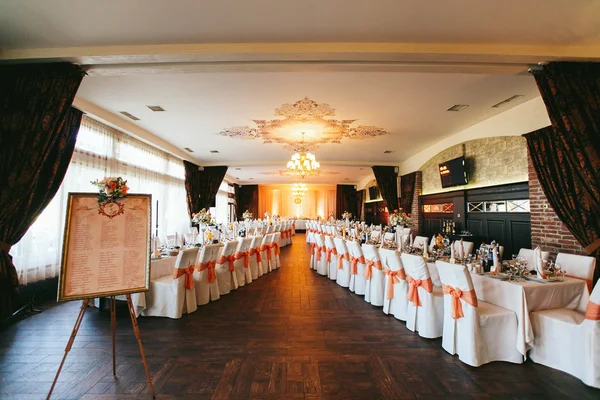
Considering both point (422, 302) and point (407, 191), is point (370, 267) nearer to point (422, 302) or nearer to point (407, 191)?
point (422, 302)

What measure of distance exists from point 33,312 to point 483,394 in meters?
5.51

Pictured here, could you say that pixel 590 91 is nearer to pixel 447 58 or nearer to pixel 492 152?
pixel 447 58

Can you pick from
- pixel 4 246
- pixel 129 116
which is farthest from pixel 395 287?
pixel 129 116

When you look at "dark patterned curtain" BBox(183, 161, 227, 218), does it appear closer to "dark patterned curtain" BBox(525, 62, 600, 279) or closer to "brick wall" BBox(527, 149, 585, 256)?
"brick wall" BBox(527, 149, 585, 256)

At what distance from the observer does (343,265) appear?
17.0 feet

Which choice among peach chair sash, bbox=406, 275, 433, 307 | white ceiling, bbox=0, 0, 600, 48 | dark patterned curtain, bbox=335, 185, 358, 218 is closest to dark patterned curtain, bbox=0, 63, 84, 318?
white ceiling, bbox=0, 0, 600, 48

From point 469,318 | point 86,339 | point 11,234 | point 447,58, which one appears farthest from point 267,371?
point 447,58

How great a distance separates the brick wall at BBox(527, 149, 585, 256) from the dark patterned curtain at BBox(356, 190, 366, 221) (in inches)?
462

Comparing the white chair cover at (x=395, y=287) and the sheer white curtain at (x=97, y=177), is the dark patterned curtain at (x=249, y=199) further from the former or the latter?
the white chair cover at (x=395, y=287)

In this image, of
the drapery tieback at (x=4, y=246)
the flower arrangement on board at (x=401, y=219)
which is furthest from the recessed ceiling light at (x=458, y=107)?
the drapery tieback at (x=4, y=246)

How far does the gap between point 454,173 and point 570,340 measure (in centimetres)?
487

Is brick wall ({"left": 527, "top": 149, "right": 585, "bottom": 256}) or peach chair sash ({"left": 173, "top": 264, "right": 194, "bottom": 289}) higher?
brick wall ({"left": 527, "top": 149, "right": 585, "bottom": 256})

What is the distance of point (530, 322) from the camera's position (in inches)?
99.2

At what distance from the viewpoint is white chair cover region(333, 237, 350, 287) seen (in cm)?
509
